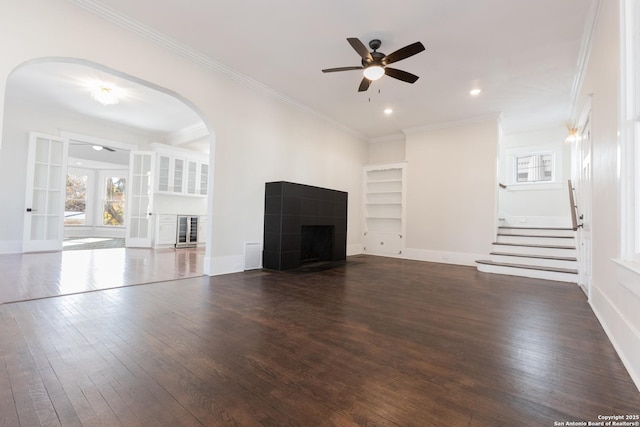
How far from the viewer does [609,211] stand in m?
2.31

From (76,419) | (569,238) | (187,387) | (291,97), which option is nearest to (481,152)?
(569,238)

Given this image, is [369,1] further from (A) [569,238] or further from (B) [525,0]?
(A) [569,238]

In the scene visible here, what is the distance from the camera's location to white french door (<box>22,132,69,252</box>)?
5812 mm

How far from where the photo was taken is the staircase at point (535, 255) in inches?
180

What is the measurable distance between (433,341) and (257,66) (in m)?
4.39

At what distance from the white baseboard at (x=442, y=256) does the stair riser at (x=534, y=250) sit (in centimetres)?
33

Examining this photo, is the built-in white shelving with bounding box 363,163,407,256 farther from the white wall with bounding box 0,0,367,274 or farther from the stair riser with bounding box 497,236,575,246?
the stair riser with bounding box 497,236,575,246

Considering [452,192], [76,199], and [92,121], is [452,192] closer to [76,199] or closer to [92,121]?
[92,121]

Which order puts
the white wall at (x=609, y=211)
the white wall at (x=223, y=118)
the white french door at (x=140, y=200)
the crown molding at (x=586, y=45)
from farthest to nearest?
the white french door at (x=140, y=200) < the crown molding at (x=586, y=45) < the white wall at (x=223, y=118) < the white wall at (x=609, y=211)

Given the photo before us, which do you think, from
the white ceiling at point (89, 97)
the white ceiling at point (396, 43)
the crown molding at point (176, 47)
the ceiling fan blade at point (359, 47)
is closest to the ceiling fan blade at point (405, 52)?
the ceiling fan blade at point (359, 47)

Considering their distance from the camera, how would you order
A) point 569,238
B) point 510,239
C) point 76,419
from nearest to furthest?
point 76,419 < point 569,238 < point 510,239

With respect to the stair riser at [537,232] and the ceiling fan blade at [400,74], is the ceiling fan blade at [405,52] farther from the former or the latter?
the stair riser at [537,232]

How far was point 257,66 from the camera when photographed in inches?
169

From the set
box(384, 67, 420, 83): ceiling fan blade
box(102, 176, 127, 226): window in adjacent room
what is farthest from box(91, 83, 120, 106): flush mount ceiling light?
box(102, 176, 127, 226): window in adjacent room
